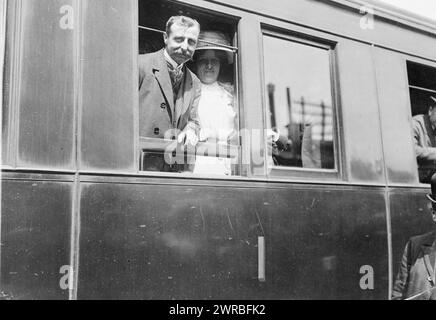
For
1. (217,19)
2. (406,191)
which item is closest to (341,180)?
(406,191)

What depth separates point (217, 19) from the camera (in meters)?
2.79

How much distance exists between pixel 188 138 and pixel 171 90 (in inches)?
11.4

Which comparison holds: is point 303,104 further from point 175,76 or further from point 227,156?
point 175,76

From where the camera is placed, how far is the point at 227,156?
2.74 m

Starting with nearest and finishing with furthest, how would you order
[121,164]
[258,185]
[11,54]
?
[11,54] → [121,164] → [258,185]

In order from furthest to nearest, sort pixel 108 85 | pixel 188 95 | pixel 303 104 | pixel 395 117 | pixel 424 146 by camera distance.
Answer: pixel 424 146, pixel 395 117, pixel 303 104, pixel 188 95, pixel 108 85

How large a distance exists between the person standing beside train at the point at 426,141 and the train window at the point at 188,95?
5.19ft

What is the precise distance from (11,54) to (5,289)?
1.04 m

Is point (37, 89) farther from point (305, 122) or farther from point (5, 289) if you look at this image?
point (305, 122)

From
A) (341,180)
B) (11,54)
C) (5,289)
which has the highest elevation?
(11,54)

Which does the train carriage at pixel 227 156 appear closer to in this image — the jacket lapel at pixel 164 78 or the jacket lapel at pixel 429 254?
the jacket lapel at pixel 164 78

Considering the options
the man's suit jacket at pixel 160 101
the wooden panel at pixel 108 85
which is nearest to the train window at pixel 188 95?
the man's suit jacket at pixel 160 101

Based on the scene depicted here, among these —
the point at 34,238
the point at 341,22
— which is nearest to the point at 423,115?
the point at 341,22

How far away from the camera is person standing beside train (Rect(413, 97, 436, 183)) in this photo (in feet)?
11.6
